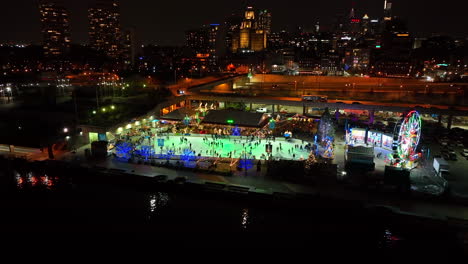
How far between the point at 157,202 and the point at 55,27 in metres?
121

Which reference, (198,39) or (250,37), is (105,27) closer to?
(198,39)

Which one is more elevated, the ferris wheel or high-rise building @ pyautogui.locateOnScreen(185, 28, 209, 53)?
high-rise building @ pyautogui.locateOnScreen(185, 28, 209, 53)

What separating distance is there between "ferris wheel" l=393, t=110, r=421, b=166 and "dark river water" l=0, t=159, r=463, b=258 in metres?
4.41

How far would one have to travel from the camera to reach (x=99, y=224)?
13.6 m

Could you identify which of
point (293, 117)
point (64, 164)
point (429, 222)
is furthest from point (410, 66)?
point (64, 164)

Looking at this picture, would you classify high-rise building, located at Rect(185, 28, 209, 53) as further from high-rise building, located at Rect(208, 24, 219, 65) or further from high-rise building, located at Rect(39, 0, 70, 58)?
high-rise building, located at Rect(39, 0, 70, 58)

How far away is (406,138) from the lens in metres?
16.2

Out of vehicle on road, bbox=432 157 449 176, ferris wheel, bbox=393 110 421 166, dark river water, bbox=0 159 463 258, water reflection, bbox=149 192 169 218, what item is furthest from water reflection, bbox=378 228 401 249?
water reflection, bbox=149 192 169 218

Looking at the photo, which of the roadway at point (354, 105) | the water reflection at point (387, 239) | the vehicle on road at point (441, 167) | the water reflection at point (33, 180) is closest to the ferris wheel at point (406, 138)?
the vehicle on road at point (441, 167)

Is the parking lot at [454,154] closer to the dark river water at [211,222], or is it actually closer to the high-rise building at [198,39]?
the dark river water at [211,222]

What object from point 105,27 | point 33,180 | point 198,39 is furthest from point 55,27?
point 33,180

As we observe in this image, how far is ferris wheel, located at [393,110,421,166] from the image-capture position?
52.2 feet

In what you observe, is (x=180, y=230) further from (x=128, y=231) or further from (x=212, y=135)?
(x=212, y=135)

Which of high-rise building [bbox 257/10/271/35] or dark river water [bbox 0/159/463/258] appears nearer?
dark river water [bbox 0/159/463/258]
